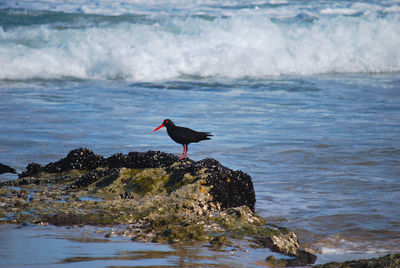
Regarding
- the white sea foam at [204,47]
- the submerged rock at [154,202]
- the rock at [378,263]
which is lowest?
the submerged rock at [154,202]

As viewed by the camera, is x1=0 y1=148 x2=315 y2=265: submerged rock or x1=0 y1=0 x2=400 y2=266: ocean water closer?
x1=0 y1=148 x2=315 y2=265: submerged rock

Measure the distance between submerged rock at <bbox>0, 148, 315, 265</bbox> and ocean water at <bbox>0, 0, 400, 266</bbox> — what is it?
476mm

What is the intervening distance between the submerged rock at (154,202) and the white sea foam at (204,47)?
1363 cm

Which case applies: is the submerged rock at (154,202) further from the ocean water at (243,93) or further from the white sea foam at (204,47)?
the white sea foam at (204,47)

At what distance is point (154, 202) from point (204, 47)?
18345mm

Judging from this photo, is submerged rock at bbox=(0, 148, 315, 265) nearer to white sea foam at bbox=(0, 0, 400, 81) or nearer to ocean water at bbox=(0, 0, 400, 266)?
ocean water at bbox=(0, 0, 400, 266)

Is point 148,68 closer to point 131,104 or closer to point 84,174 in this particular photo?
point 131,104

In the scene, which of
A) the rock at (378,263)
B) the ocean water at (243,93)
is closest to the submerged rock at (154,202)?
the ocean water at (243,93)

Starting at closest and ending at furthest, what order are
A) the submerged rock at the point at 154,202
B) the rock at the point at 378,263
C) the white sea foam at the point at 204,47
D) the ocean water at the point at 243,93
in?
the rock at the point at 378,263, the submerged rock at the point at 154,202, the ocean water at the point at 243,93, the white sea foam at the point at 204,47

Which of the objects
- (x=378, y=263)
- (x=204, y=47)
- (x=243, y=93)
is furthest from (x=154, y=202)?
(x=204, y=47)

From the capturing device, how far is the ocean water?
24.5ft

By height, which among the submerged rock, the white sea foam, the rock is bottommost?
the submerged rock

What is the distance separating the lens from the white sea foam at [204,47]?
20453mm

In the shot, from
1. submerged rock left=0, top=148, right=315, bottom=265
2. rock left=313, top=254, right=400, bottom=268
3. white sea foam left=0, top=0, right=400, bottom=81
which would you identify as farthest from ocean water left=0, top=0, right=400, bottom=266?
rock left=313, top=254, right=400, bottom=268
